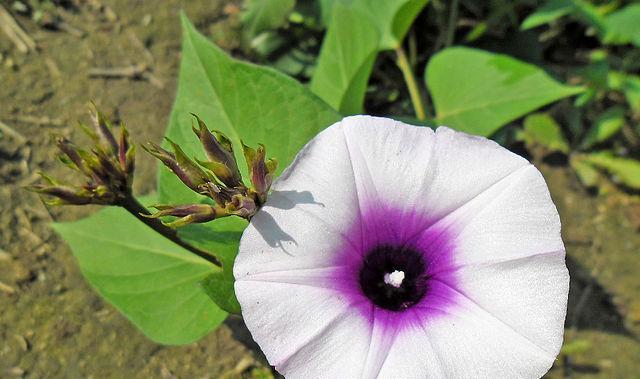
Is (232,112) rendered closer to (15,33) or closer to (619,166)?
(15,33)

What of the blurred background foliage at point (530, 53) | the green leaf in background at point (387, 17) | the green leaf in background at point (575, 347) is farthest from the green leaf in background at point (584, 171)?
the green leaf in background at point (387, 17)

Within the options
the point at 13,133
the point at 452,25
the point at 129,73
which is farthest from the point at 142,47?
the point at 452,25

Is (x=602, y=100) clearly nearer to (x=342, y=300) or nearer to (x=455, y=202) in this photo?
(x=455, y=202)

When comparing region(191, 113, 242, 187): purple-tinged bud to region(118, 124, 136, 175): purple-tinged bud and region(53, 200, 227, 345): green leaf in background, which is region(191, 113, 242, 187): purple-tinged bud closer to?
region(118, 124, 136, 175): purple-tinged bud

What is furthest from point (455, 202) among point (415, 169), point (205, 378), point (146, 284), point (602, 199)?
point (602, 199)

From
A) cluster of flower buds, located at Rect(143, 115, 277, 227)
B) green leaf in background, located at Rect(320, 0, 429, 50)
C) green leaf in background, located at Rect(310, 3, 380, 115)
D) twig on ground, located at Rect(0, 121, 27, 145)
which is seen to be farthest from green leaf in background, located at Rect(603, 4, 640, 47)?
twig on ground, located at Rect(0, 121, 27, 145)

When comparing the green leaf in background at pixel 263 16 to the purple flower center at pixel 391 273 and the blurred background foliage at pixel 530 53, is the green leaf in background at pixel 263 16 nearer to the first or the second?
the blurred background foliage at pixel 530 53
